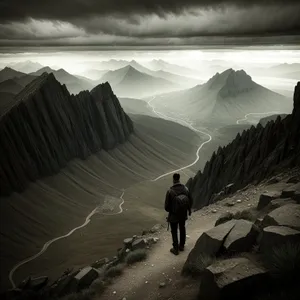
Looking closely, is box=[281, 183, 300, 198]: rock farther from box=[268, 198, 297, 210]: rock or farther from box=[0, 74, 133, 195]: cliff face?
box=[0, 74, 133, 195]: cliff face

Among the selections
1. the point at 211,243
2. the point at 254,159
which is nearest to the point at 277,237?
the point at 211,243

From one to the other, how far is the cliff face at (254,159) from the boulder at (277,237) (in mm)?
20857

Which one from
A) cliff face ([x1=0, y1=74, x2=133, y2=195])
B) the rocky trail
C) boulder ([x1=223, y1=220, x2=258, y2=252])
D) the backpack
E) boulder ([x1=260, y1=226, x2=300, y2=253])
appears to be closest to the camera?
boulder ([x1=260, y1=226, x2=300, y2=253])

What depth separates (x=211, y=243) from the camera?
1051 centimetres

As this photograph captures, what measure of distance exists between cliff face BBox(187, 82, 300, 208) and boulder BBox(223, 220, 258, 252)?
19824mm

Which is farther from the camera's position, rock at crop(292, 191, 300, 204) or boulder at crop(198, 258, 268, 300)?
rock at crop(292, 191, 300, 204)

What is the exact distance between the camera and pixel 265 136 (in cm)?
4488

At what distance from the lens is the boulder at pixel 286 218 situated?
9.65 metres

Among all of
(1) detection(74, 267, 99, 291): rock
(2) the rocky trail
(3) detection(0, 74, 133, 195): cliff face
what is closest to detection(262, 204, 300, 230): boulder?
(2) the rocky trail

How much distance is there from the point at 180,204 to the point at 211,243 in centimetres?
207

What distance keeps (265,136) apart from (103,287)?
127 ft

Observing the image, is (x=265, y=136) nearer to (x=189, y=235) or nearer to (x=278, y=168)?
(x=278, y=168)

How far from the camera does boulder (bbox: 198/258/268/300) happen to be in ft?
25.5

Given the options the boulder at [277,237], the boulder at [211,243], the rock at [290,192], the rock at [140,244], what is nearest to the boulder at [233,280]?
the boulder at [277,237]
